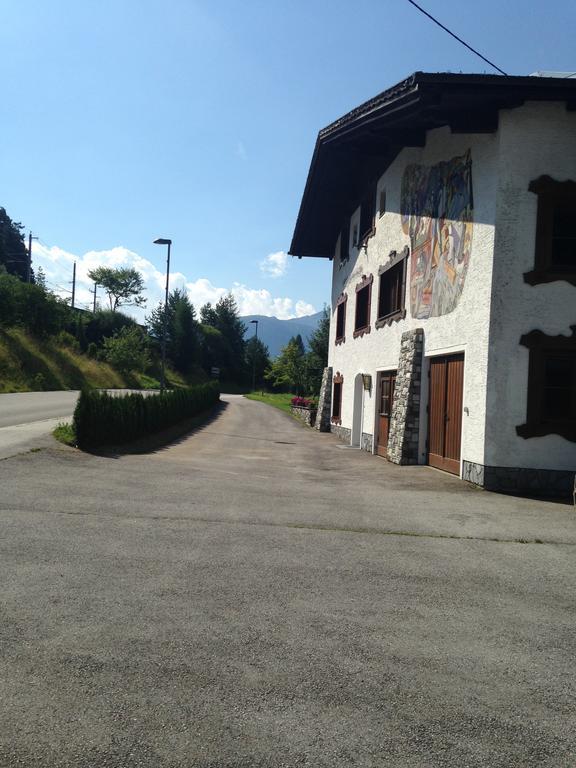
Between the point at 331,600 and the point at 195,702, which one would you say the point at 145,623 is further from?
the point at 331,600

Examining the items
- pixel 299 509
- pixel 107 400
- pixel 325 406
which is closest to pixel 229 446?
pixel 107 400

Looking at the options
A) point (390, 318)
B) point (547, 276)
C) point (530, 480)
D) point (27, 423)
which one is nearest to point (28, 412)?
point (27, 423)

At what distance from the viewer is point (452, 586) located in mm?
5164

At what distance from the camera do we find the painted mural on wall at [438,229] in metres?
11.9

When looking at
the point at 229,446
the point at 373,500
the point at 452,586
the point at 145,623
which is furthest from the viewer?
the point at 229,446

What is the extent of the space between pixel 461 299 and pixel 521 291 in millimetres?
1448

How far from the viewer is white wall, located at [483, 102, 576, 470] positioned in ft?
34.4

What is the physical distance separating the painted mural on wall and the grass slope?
103ft

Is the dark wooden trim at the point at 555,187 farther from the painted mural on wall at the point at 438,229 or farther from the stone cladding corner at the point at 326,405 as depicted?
the stone cladding corner at the point at 326,405

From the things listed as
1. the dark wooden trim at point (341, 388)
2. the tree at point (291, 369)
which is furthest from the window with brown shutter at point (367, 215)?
the tree at point (291, 369)

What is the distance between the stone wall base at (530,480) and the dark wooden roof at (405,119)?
20.6 ft

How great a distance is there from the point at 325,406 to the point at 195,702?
76.0 ft

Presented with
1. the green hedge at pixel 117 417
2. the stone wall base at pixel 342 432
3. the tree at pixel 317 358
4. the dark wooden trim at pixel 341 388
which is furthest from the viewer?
the tree at pixel 317 358

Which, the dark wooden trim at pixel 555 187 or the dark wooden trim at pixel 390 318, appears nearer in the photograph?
the dark wooden trim at pixel 555 187
